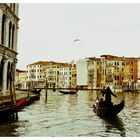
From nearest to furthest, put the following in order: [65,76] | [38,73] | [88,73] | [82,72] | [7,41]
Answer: [7,41]
[88,73]
[82,72]
[65,76]
[38,73]

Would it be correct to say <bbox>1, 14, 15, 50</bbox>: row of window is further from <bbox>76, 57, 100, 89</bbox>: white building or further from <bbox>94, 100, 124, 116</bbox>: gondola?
<bbox>76, 57, 100, 89</bbox>: white building

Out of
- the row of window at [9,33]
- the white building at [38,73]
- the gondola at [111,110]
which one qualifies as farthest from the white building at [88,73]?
the gondola at [111,110]

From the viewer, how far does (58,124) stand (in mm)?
9391

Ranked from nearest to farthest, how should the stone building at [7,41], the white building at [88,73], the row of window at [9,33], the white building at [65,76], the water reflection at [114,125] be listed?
the water reflection at [114,125] → the stone building at [7,41] → the row of window at [9,33] → the white building at [88,73] → the white building at [65,76]

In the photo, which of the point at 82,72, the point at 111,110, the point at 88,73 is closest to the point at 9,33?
the point at 111,110

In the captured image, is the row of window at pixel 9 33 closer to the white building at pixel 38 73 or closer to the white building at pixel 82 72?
the white building at pixel 82 72

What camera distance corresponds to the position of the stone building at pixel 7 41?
13.0m

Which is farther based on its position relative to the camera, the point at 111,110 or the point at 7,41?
the point at 7,41

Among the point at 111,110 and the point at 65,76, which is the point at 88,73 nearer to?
the point at 65,76

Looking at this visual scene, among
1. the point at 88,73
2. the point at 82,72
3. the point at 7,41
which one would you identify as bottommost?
the point at 7,41

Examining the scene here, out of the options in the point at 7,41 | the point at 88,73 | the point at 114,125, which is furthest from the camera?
the point at 88,73

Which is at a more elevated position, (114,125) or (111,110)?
(111,110)

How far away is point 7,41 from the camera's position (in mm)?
13742

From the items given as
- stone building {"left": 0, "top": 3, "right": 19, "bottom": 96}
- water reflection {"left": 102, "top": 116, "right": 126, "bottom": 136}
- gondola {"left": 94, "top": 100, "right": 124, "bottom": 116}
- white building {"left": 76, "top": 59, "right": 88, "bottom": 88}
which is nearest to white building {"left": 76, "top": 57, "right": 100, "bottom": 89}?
white building {"left": 76, "top": 59, "right": 88, "bottom": 88}
